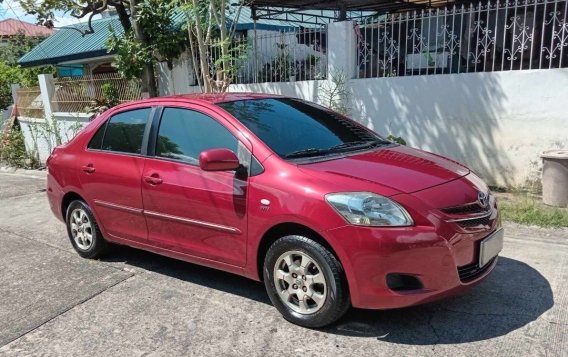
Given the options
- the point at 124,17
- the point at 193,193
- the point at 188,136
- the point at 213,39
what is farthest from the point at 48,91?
the point at 193,193

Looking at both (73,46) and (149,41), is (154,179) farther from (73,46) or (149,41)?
(73,46)

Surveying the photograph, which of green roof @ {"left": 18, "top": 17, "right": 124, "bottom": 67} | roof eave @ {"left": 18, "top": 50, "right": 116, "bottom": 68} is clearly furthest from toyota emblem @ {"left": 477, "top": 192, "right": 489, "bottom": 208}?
green roof @ {"left": 18, "top": 17, "right": 124, "bottom": 67}

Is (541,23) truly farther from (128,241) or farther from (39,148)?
(39,148)

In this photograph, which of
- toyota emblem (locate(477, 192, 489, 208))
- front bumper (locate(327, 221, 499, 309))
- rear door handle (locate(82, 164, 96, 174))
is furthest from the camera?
rear door handle (locate(82, 164, 96, 174))

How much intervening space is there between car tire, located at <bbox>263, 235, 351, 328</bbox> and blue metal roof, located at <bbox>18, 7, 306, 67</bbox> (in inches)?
379

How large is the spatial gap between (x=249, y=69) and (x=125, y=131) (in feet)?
16.9

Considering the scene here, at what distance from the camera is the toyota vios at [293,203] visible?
3.24m

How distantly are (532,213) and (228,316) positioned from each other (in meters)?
3.89

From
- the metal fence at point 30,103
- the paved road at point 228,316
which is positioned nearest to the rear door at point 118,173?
the paved road at point 228,316

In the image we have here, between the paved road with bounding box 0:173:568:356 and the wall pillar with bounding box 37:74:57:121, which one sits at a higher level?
the wall pillar with bounding box 37:74:57:121

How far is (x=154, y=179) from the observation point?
4.29m

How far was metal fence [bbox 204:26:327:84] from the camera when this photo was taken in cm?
860

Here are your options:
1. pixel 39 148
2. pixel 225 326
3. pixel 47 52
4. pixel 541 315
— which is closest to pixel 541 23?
pixel 541 315

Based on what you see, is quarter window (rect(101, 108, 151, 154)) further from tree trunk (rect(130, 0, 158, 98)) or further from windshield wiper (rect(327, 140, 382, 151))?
tree trunk (rect(130, 0, 158, 98))
